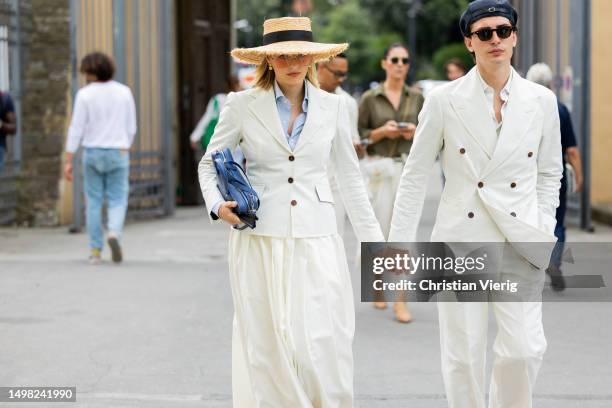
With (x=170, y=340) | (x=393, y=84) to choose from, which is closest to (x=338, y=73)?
(x=393, y=84)

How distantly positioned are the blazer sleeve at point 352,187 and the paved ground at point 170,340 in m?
1.22

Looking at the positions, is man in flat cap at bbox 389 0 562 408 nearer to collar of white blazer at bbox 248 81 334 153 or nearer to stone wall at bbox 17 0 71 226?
collar of white blazer at bbox 248 81 334 153

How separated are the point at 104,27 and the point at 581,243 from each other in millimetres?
5983

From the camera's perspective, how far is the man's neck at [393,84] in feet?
28.3

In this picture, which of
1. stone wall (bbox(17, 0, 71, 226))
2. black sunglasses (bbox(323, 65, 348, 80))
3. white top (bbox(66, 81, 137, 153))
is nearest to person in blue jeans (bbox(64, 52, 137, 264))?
white top (bbox(66, 81, 137, 153))

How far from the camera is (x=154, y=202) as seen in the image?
1566cm

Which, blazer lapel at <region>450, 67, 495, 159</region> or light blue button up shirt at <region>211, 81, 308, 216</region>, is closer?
blazer lapel at <region>450, 67, 495, 159</region>

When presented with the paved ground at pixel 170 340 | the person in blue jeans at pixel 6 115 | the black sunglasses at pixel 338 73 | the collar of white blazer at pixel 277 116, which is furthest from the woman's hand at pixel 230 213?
the person in blue jeans at pixel 6 115

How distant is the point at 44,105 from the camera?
13836 millimetres

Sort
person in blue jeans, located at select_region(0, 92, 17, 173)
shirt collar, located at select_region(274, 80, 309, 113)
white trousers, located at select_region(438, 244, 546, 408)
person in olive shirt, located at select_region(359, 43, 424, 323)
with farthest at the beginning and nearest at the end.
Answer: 1. person in blue jeans, located at select_region(0, 92, 17, 173)
2. person in olive shirt, located at select_region(359, 43, 424, 323)
3. shirt collar, located at select_region(274, 80, 309, 113)
4. white trousers, located at select_region(438, 244, 546, 408)

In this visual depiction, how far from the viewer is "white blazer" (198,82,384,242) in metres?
4.92

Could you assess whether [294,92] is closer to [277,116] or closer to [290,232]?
[277,116]

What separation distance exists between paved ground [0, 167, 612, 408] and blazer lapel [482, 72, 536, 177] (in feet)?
5.48

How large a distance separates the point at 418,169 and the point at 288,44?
745mm
